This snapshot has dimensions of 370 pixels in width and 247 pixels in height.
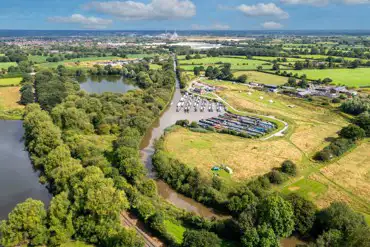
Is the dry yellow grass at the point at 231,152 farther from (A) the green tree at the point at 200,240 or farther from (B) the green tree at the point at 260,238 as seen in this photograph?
(A) the green tree at the point at 200,240

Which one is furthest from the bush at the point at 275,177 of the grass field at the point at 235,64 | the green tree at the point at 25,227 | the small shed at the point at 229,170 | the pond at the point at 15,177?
the grass field at the point at 235,64

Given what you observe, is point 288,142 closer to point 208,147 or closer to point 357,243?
point 208,147

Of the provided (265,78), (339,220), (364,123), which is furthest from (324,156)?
(265,78)

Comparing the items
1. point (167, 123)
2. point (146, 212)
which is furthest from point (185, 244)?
point (167, 123)

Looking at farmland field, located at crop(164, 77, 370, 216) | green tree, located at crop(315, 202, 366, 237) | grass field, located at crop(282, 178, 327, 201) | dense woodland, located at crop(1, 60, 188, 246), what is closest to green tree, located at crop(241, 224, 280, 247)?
green tree, located at crop(315, 202, 366, 237)

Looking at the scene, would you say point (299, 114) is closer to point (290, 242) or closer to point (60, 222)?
point (290, 242)

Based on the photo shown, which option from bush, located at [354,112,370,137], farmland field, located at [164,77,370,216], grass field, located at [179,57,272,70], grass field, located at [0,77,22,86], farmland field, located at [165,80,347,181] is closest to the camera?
farmland field, located at [164,77,370,216]

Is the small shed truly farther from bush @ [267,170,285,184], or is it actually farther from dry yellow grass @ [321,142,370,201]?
dry yellow grass @ [321,142,370,201]
